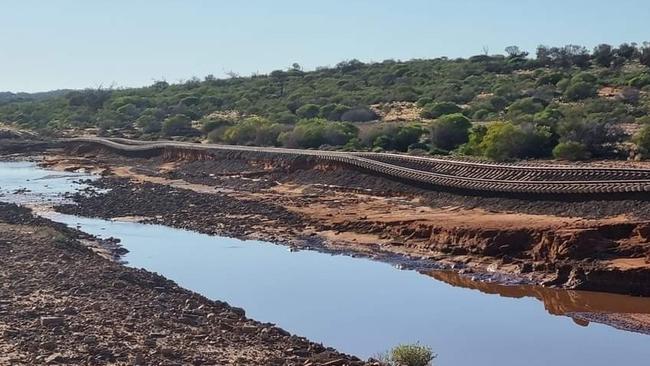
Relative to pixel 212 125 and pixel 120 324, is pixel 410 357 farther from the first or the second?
pixel 212 125

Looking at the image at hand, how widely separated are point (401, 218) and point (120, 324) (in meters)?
14.6

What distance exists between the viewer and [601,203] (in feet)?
85.1

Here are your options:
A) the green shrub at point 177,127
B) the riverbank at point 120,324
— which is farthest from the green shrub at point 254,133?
the riverbank at point 120,324

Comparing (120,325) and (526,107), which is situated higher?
(526,107)

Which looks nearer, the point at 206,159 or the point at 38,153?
the point at 206,159

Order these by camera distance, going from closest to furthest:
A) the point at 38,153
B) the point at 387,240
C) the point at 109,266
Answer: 1. the point at 109,266
2. the point at 387,240
3. the point at 38,153

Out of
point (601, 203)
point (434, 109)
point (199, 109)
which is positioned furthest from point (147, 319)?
point (199, 109)

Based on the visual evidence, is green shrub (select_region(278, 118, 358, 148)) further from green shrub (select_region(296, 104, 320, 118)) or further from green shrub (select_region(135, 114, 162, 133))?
green shrub (select_region(135, 114, 162, 133))

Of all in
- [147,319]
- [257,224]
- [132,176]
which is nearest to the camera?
[147,319]

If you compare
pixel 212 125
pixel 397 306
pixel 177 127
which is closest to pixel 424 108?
pixel 212 125

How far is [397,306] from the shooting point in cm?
1925

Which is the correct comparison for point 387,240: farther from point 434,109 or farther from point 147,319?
point 434,109

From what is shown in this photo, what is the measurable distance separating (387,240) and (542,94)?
38133mm

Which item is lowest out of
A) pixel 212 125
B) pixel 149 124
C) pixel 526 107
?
pixel 149 124
